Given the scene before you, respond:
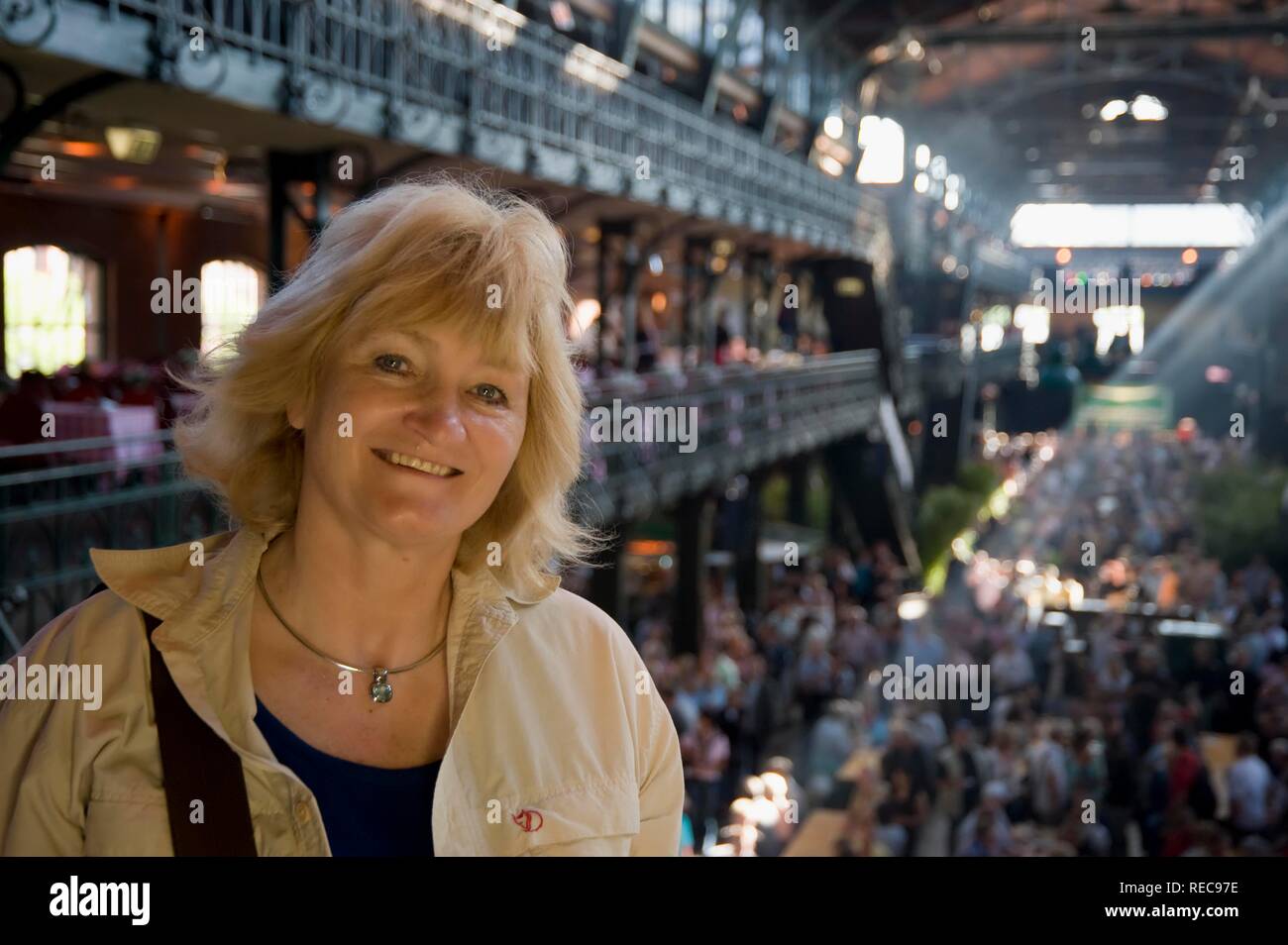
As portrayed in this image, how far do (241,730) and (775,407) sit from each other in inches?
694

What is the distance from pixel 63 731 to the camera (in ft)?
5.73

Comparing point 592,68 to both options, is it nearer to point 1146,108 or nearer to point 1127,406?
point 1127,406

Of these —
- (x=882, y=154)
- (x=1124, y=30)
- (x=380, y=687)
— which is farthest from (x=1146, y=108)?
(x=380, y=687)

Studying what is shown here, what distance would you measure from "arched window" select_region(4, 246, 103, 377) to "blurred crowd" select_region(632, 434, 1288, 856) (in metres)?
7.35

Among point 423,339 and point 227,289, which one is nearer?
point 423,339

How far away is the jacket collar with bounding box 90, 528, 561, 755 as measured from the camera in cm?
181

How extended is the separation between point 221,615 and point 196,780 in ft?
0.68

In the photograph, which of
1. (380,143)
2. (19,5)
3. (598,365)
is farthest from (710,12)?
(19,5)

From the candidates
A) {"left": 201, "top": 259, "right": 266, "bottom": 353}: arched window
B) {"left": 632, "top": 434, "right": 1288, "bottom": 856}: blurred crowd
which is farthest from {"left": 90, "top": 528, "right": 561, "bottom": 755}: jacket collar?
{"left": 201, "top": 259, "right": 266, "bottom": 353}: arched window

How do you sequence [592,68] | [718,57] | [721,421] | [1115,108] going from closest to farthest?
1. [592,68]
2. [721,421]
3. [718,57]
4. [1115,108]

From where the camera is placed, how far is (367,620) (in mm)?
1971

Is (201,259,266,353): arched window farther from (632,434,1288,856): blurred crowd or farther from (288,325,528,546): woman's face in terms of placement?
(288,325,528,546): woman's face

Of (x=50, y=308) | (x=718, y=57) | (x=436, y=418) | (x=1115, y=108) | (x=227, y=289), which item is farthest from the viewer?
(x=1115, y=108)

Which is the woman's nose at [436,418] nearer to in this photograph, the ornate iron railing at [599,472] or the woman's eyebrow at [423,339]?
the woman's eyebrow at [423,339]
